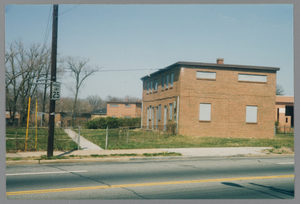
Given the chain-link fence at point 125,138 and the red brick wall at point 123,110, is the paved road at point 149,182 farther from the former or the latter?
the red brick wall at point 123,110

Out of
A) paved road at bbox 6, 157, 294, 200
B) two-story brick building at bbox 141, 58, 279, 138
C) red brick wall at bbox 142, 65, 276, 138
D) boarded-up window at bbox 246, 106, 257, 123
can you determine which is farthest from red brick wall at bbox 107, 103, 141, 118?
paved road at bbox 6, 157, 294, 200

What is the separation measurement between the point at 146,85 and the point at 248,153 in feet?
73.0

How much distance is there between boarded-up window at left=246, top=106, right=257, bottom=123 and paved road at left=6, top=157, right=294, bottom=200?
51.4ft

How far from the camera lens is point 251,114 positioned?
87.8 ft

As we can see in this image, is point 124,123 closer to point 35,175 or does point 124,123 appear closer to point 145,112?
point 145,112

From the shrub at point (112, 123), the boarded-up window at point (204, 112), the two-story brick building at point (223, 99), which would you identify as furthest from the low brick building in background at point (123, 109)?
the boarded-up window at point (204, 112)

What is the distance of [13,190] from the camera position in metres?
7.23

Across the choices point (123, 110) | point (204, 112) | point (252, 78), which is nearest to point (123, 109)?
point (123, 110)

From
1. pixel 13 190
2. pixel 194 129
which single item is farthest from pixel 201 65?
pixel 13 190

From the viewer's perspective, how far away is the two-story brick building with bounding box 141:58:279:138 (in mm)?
25734

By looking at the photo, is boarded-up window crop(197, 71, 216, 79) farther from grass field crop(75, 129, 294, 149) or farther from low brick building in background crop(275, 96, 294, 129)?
low brick building in background crop(275, 96, 294, 129)

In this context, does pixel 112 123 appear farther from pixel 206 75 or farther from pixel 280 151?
pixel 280 151

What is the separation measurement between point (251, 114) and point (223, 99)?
3154 mm

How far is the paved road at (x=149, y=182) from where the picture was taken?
22.9ft
